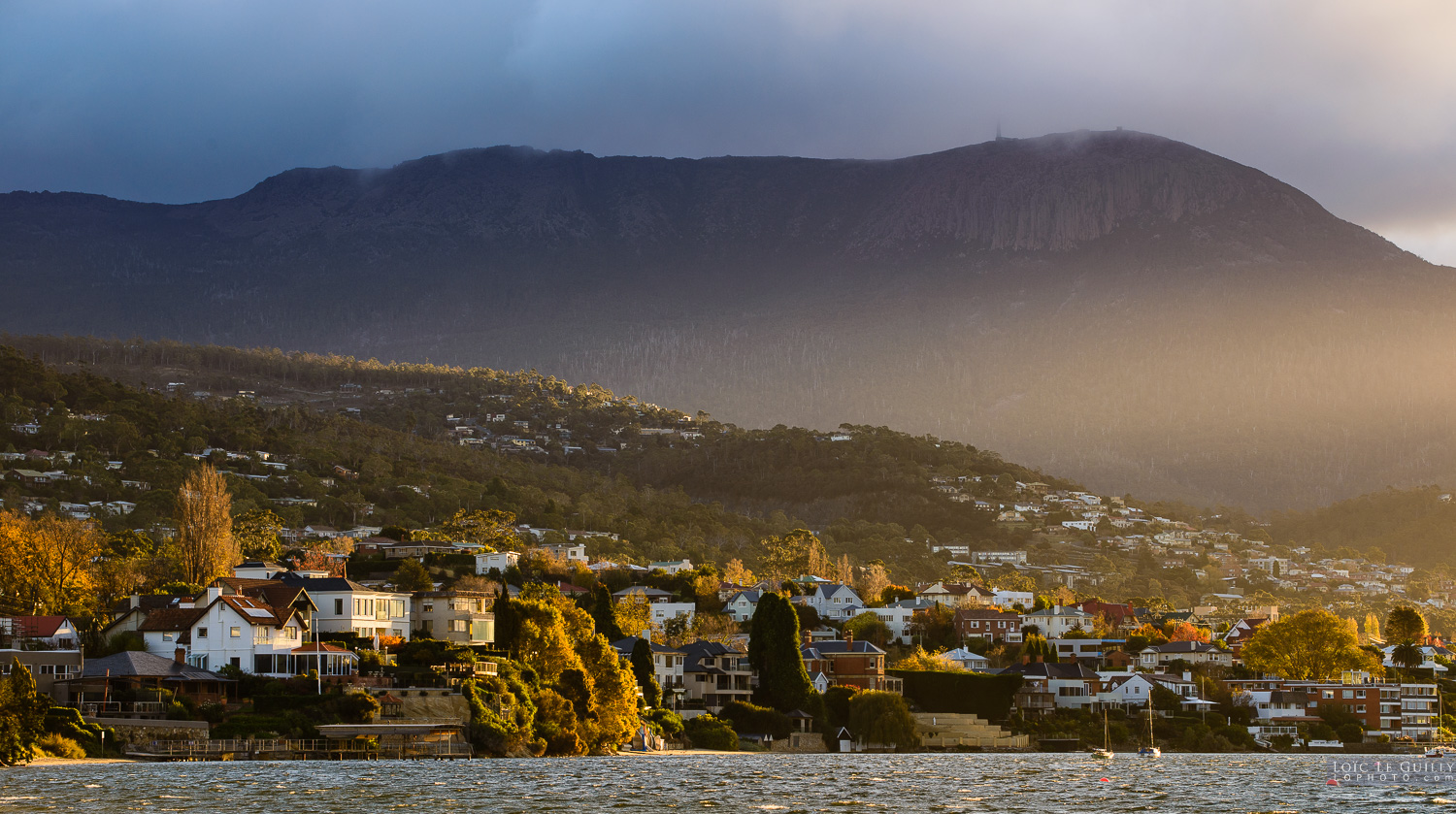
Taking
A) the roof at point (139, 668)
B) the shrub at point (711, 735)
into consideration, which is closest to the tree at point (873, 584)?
the shrub at point (711, 735)

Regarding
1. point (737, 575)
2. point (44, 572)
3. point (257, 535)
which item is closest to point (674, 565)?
point (737, 575)

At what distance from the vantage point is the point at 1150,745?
328 feet

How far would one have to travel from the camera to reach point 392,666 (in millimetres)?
77125

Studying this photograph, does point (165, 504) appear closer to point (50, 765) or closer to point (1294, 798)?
point (50, 765)

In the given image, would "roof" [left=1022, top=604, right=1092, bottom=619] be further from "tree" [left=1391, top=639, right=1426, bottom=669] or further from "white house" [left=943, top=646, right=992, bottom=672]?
"tree" [left=1391, top=639, right=1426, bottom=669]

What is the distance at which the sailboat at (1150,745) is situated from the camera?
94.1 meters

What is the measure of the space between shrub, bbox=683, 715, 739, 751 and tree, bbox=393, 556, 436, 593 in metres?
18.8

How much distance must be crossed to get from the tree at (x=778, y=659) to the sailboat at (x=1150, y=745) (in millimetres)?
19417

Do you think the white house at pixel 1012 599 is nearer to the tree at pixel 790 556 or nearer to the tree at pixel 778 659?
the tree at pixel 790 556

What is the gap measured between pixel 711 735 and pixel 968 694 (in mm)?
18094

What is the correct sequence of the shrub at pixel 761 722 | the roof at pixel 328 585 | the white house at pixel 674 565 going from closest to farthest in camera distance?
the roof at pixel 328 585, the shrub at pixel 761 722, the white house at pixel 674 565

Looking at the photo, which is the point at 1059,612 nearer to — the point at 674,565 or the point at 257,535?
the point at 674,565

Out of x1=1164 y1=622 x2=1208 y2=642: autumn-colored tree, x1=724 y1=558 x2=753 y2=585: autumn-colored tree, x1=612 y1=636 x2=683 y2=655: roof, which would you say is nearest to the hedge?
x1=612 y1=636 x2=683 y2=655: roof

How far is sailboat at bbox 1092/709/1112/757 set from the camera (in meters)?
94.1
